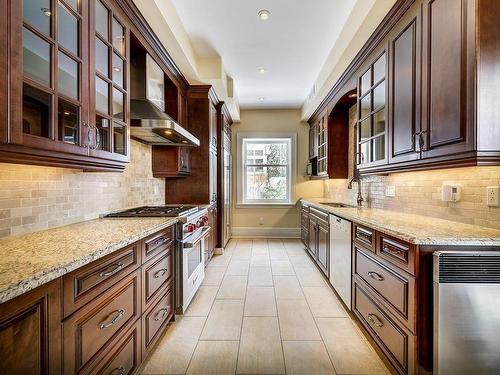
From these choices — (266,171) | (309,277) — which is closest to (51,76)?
(309,277)

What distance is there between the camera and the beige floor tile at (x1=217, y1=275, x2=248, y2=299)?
2829mm

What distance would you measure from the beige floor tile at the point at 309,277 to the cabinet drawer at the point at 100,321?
2.17m

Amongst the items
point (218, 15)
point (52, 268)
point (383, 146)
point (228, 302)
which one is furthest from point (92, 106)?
point (383, 146)

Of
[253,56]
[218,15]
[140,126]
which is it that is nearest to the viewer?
[140,126]

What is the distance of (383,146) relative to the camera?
237 cm

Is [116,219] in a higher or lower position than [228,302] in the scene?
higher

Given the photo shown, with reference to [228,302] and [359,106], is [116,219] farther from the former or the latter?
[359,106]

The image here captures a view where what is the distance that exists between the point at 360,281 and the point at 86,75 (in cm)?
243

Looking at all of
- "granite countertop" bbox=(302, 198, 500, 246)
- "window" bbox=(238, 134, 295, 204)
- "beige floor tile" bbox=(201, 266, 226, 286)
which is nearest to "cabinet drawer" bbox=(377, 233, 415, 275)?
"granite countertop" bbox=(302, 198, 500, 246)

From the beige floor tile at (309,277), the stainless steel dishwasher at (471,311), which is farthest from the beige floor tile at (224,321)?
the stainless steel dishwasher at (471,311)

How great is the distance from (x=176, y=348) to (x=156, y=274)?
58 cm

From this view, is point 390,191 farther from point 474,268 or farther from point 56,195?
point 56,195

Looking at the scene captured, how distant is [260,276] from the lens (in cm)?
342

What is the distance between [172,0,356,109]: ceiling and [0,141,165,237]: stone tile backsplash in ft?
4.90
